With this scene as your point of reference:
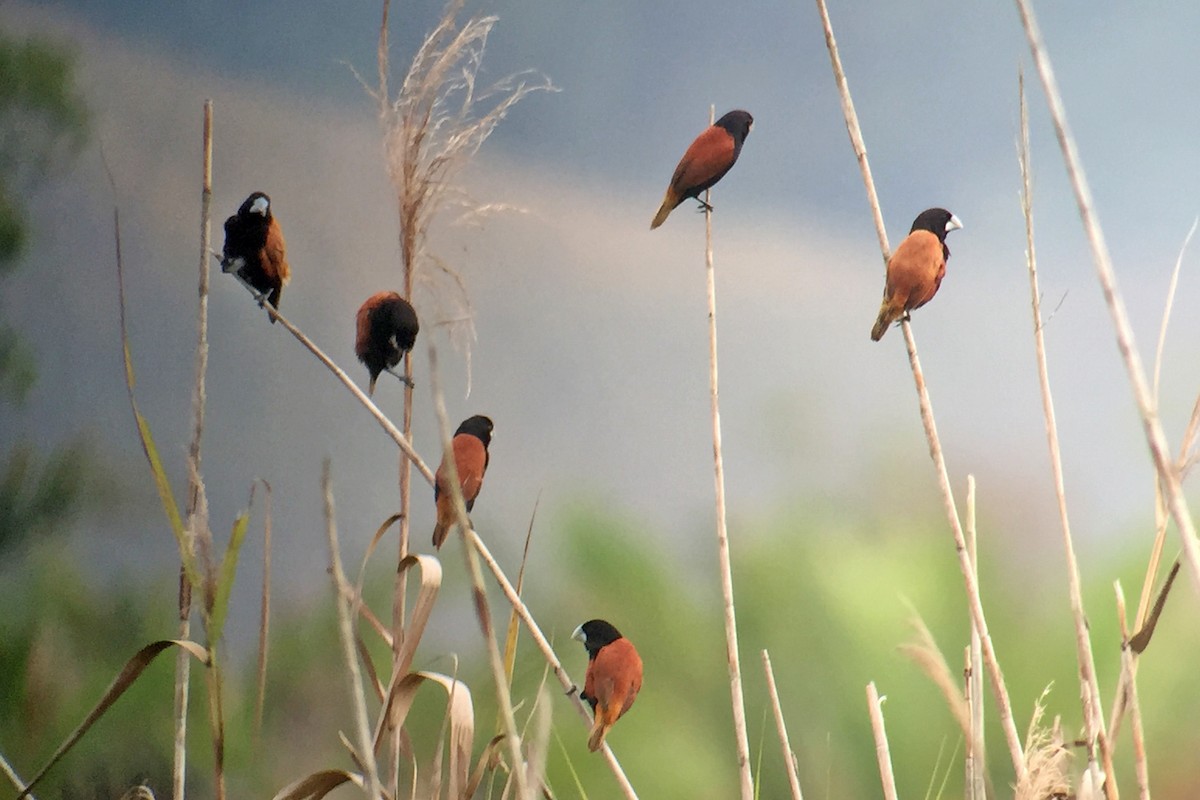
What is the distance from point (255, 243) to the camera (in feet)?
4.33

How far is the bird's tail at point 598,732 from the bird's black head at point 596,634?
7.0 inches

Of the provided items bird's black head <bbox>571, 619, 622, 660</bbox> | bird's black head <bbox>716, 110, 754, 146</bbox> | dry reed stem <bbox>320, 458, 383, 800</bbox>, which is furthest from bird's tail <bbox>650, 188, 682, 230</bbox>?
dry reed stem <bbox>320, 458, 383, 800</bbox>

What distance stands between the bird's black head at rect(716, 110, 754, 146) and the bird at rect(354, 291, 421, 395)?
607 millimetres

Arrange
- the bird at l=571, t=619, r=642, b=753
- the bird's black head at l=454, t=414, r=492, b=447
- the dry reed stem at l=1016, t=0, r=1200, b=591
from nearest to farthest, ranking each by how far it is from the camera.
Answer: the dry reed stem at l=1016, t=0, r=1200, b=591 < the bird at l=571, t=619, r=642, b=753 < the bird's black head at l=454, t=414, r=492, b=447

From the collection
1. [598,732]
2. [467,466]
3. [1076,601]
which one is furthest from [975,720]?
[467,466]

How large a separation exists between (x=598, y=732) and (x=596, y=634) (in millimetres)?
315

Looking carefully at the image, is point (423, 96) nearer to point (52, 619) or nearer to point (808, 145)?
point (808, 145)

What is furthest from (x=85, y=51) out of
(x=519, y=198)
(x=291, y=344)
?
(x=519, y=198)

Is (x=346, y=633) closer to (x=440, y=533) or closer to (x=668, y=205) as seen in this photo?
(x=440, y=533)

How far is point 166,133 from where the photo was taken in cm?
164

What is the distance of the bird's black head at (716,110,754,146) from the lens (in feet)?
5.12

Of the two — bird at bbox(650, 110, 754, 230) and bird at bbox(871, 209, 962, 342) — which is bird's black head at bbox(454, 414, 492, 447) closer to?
bird at bbox(650, 110, 754, 230)

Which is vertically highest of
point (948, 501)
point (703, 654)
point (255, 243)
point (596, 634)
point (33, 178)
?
point (33, 178)

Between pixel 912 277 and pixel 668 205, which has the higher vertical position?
pixel 668 205
